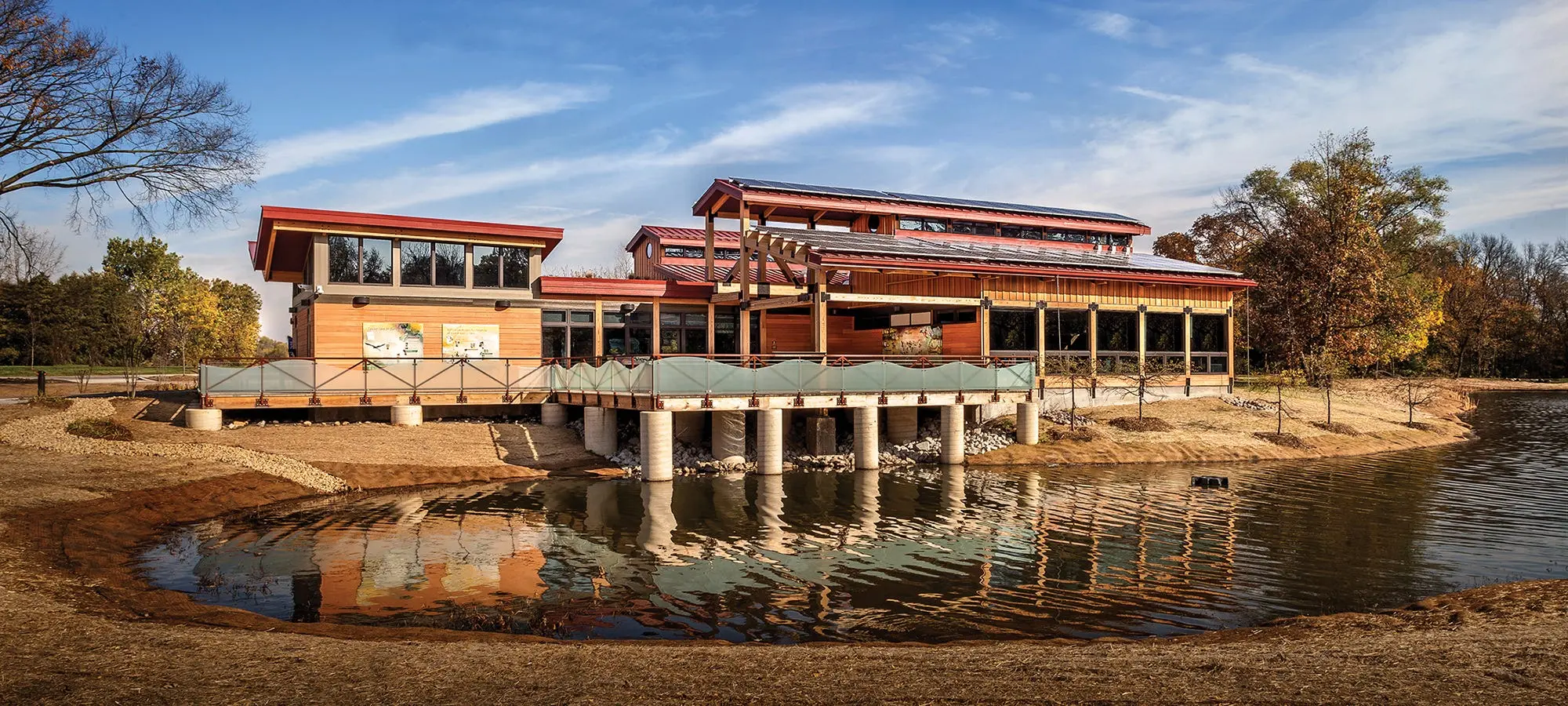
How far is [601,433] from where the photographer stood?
1123 inches

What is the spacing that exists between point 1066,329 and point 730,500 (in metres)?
19.0

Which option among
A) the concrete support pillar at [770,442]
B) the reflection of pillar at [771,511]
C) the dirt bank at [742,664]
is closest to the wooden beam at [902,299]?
the concrete support pillar at [770,442]

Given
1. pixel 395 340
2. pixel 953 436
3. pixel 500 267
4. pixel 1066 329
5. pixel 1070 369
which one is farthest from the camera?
pixel 1066 329

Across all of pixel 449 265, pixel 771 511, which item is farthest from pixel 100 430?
pixel 771 511

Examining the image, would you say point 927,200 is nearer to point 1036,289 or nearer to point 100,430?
point 1036,289

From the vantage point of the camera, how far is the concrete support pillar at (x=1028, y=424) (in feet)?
100

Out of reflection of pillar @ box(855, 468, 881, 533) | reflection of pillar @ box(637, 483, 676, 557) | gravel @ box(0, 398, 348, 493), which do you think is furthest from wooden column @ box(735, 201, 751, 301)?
gravel @ box(0, 398, 348, 493)

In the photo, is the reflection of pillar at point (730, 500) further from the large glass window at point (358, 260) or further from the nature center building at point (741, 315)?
the large glass window at point (358, 260)

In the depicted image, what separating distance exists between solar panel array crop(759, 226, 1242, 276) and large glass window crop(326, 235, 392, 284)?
1363 centimetres

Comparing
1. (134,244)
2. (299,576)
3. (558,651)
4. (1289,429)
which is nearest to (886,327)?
(1289,429)

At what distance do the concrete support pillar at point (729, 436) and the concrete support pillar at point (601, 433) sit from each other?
3.24 m

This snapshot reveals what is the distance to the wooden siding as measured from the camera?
101 feet

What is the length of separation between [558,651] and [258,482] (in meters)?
16.3

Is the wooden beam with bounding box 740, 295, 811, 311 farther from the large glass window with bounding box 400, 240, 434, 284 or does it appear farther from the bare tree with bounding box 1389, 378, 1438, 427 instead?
the bare tree with bounding box 1389, 378, 1438, 427
